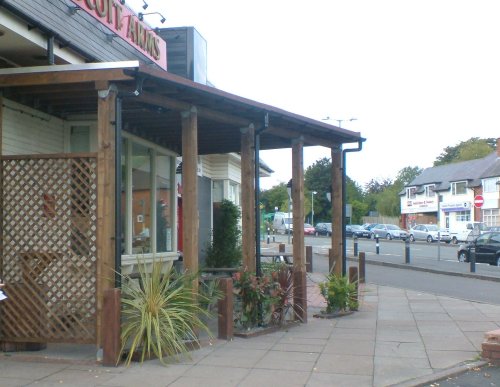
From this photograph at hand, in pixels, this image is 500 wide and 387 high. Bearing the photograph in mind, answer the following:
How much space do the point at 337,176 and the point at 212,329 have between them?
4.25m

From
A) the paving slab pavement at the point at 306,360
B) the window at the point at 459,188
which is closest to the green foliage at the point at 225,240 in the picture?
the paving slab pavement at the point at 306,360

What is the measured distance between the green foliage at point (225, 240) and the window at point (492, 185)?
4903 cm

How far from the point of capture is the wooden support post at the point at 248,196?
34.8 feet

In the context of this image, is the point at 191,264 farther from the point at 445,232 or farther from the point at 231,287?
the point at 445,232

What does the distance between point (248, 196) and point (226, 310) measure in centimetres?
209

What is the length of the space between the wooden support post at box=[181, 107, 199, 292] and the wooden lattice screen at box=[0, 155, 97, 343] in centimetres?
133

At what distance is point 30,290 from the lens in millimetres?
8094

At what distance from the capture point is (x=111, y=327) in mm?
7473

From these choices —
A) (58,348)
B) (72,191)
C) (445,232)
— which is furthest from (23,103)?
(445,232)

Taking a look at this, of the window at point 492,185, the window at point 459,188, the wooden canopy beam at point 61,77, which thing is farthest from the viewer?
the window at point 459,188

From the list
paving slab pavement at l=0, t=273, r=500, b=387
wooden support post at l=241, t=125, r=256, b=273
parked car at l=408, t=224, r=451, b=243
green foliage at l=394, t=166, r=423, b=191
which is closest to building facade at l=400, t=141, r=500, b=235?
parked car at l=408, t=224, r=451, b=243

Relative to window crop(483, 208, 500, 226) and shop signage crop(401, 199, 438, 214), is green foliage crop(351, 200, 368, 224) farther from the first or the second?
window crop(483, 208, 500, 226)

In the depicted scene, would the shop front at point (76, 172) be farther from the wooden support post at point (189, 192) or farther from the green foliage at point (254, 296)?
the green foliage at point (254, 296)

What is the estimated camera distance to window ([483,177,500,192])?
61.6m
